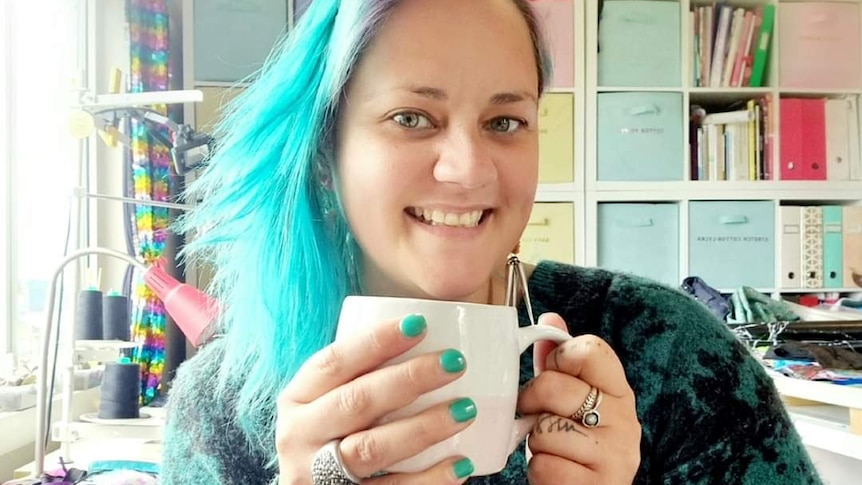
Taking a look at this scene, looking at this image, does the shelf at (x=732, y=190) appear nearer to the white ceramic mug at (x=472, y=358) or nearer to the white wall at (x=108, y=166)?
the white wall at (x=108, y=166)

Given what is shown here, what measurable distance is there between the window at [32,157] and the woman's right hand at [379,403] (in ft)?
5.07

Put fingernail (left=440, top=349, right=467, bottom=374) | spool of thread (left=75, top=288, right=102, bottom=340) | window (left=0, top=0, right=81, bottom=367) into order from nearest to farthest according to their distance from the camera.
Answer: fingernail (left=440, top=349, right=467, bottom=374), spool of thread (left=75, top=288, right=102, bottom=340), window (left=0, top=0, right=81, bottom=367)

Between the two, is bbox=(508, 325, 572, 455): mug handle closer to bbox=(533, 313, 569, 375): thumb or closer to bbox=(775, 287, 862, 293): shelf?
bbox=(533, 313, 569, 375): thumb

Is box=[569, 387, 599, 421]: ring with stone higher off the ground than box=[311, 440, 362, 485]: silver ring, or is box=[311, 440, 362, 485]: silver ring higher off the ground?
box=[569, 387, 599, 421]: ring with stone

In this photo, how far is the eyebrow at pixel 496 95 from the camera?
69 centimetres

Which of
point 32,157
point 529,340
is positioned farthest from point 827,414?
point 32,157

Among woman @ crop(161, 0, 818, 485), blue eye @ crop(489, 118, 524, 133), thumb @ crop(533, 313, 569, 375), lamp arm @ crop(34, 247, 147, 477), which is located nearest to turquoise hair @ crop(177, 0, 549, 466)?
woman @ crop(161, 0, 818, 485)

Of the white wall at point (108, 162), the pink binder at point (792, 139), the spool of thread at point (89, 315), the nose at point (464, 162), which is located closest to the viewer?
the nose at point (464, 162)

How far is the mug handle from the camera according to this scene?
0.50 m

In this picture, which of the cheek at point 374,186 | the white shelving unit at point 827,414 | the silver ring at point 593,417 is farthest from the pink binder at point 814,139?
the silver ring at point 593,417

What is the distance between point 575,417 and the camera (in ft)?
1.68

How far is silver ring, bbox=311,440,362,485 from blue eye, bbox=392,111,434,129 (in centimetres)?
34

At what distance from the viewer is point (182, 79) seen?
8.43 ft

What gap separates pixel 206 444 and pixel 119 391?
926 millimetres
